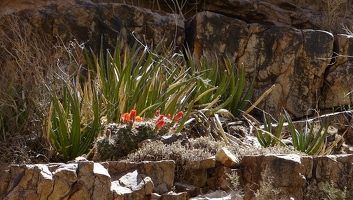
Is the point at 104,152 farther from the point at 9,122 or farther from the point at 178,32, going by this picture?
the point at 178,32

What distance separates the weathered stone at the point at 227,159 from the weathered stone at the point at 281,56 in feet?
14.1

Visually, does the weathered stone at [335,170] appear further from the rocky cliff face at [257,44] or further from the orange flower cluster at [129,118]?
the rocky cliff face at [257,44]

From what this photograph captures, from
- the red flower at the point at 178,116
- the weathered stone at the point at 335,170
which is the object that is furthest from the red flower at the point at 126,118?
the weathered stone at the point at 335,170

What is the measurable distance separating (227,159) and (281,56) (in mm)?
4591

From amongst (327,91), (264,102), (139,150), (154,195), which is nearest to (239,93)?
(264,102)

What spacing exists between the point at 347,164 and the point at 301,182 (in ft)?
1.50

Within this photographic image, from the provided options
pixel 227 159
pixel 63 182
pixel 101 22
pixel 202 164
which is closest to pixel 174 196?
pixel 202 164

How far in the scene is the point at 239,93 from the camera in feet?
27.4

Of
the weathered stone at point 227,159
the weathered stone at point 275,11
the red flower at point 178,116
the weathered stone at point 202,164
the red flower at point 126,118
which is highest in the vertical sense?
the weathered stone at point 275,11

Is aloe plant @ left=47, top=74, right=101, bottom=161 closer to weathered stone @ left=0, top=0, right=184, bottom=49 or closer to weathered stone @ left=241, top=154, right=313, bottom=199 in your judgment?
weathered stone @ left=241, top=154, right=313, bottom=199

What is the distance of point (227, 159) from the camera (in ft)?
17.9

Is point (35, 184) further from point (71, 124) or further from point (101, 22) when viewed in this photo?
point (101, 22)

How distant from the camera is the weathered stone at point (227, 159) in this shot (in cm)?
546

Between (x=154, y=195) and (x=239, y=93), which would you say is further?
(x=239, y=93)
